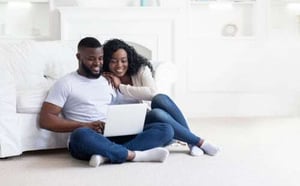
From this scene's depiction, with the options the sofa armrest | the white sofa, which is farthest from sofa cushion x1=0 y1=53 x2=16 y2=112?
the sofa armrest

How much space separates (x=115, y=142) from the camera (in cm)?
331

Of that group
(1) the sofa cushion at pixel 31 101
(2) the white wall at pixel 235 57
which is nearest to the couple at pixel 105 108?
(1) the sofa cushion at pixel 31 101

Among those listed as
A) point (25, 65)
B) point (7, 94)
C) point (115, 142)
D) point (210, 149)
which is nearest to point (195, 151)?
point (210, 149)

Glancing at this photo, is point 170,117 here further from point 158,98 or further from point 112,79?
point 112,79

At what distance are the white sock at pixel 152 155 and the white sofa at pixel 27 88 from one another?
2.08ft

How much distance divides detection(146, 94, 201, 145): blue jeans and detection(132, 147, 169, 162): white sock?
0.85 ft

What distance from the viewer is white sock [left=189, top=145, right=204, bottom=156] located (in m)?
3.34

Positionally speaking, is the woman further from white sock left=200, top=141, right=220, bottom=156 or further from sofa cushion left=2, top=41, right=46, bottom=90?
sofa cushion left=2, top=41, right=46, bottom=90

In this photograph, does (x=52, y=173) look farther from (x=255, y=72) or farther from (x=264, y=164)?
(x=255, y=72)

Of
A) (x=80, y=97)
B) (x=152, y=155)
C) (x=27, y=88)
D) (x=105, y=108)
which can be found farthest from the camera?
(x=27, y=88)

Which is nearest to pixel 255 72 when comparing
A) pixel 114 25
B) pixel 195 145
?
pixel 114 25

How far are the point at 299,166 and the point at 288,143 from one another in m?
0.78

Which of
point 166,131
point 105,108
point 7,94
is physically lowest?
point 166,131

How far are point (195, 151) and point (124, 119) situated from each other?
55cm
